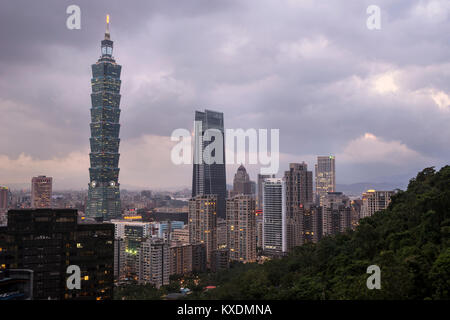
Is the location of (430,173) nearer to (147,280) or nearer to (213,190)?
(147,280)

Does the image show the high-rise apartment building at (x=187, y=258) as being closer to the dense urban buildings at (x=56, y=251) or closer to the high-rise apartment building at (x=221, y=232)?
the high-rise apartment building at (x=221, y=232)

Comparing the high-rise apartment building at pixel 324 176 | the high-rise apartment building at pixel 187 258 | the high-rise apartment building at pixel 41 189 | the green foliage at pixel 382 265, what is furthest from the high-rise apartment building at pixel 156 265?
the high-rise apartment building at pixel 324 176

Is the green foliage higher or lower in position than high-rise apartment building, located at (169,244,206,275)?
higher

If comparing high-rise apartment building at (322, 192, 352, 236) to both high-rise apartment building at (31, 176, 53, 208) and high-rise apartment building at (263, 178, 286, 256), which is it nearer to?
high-rise apartment building at (263, 178, 286, 256)

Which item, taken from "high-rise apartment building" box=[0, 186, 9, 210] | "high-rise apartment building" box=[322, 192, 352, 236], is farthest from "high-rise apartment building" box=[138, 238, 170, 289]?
"high-rise apartment building" box=[322, 192, 352, 236]

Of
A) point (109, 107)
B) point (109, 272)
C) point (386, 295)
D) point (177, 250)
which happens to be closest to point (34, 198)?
point (109, 272)

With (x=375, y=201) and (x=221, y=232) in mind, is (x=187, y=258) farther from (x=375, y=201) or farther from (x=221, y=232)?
(x=375, y=201)
